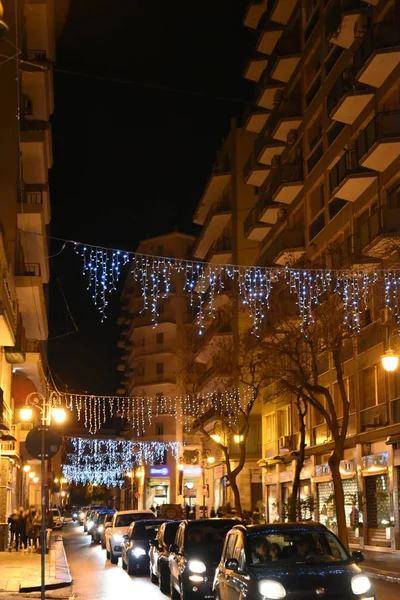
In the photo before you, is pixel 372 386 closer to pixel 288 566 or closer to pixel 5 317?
pixel 5 317

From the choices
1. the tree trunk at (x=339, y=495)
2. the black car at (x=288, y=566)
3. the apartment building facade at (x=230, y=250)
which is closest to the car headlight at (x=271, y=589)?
the black car at (x=288, y=566)

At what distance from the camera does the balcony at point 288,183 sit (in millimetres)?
42406

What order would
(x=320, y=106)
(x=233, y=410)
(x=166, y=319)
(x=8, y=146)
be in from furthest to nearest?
(x=166, y=319)
(x=233, y=410)
(x=320, y=106)
(x=8, y=146)

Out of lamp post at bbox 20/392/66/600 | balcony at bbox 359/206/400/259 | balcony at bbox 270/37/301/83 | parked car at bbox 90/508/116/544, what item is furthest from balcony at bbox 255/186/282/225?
parked car at bbox 90/508/116/544

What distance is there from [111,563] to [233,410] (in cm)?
A: 2108

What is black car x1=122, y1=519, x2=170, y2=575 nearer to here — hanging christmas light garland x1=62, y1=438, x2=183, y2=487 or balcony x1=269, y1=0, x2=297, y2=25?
balcony x1=269, y1=0, x2=297, y2=25

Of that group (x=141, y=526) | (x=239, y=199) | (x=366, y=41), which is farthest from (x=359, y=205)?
(x=239, y=199)

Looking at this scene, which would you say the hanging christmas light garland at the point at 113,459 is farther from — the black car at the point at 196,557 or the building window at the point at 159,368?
the black car at the point at 196,557

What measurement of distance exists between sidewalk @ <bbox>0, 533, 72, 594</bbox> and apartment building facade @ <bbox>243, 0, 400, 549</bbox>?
11.6 m

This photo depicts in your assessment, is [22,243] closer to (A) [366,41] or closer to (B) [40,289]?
(B) [40,289]

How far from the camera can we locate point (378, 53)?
29484mm

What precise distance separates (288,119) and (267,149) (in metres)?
3.42

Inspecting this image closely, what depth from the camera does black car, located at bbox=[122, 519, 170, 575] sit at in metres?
24.1

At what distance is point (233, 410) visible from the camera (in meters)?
50.2
